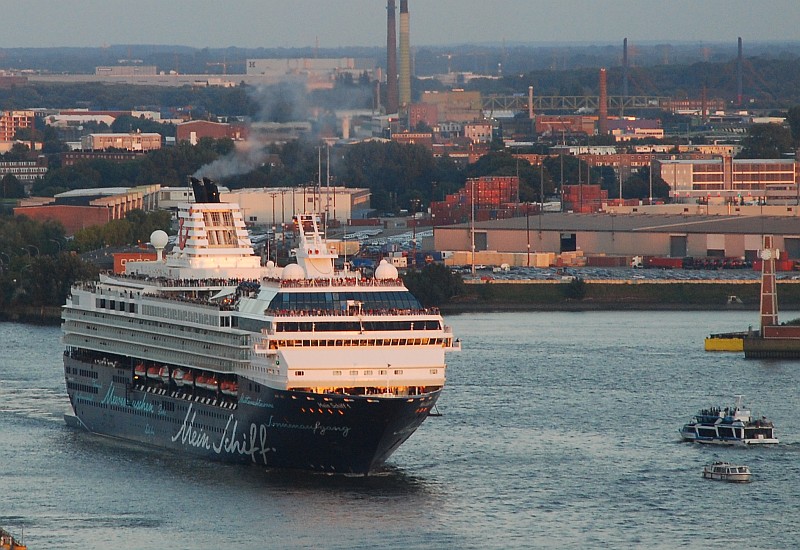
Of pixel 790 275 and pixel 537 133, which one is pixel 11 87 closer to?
pixel 537 133

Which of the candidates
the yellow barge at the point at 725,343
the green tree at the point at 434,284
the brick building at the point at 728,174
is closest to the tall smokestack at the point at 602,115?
the brick building at the point at 728,174

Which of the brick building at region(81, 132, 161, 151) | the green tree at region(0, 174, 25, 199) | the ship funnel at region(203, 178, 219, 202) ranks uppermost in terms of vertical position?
the ship funnel at region(203, 178, 219, 202)

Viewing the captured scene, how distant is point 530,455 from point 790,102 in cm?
10941

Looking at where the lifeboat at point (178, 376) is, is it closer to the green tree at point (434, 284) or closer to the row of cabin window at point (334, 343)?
the row of cabin window at point (334, 343)

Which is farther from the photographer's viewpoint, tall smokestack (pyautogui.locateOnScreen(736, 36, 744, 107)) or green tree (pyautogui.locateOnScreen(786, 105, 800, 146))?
tall smokestack (pyautogui.locateOnScreen(736, 36, 744, 107))

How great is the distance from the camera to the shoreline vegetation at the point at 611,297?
166 ft

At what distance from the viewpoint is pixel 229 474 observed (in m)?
27.0

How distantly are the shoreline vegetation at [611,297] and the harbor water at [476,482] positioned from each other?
14.2 meters

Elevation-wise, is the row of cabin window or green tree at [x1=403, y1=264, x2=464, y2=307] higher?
the row of cabin window

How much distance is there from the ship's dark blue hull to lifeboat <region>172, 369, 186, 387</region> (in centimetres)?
12

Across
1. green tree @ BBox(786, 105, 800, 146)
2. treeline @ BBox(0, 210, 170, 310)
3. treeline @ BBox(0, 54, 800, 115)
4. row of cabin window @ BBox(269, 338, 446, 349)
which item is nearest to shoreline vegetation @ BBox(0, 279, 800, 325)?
treeline @ BBox(0, 210, 170, 310)

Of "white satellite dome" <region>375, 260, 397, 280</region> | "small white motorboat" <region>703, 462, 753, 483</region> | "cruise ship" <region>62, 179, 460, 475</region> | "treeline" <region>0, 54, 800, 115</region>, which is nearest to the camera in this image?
"cruise ship" <region>62, 179, 460, 475</region>

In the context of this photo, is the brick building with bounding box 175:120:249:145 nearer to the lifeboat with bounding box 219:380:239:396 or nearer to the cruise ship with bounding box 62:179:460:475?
the cruise ship with bounding box 62:179:460:475

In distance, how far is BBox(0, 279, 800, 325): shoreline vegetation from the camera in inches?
1992
